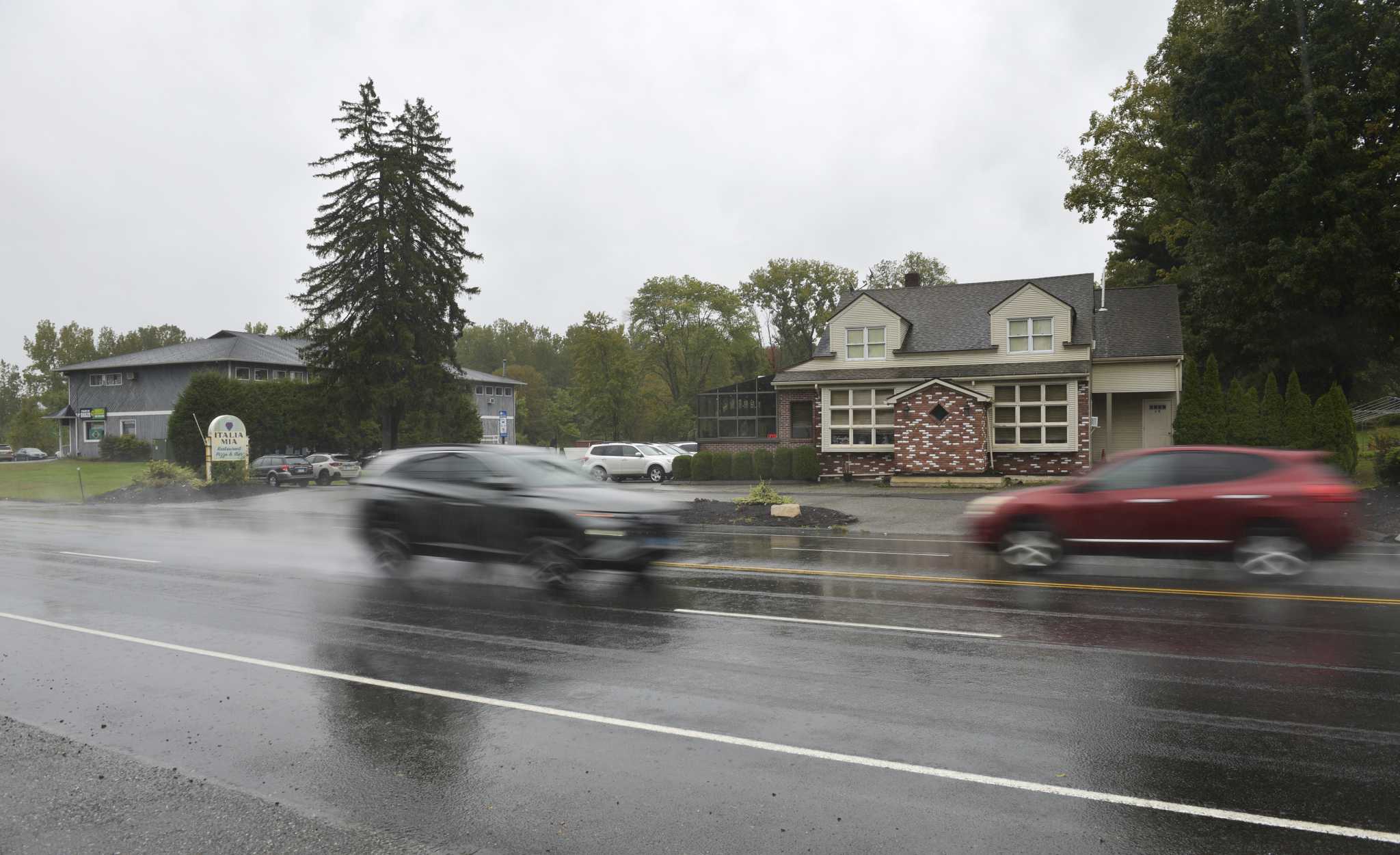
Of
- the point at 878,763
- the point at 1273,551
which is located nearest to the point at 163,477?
the point at 1273,551

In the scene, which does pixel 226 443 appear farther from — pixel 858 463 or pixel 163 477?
pixel 858 463

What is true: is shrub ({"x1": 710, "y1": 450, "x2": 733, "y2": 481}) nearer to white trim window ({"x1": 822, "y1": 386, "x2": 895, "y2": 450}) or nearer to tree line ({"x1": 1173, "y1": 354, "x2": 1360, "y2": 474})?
white trim window ({"x1": 822, "y1": 386, "x2": 895, "y2": 450})

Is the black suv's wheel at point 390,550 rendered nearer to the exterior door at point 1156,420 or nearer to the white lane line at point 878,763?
the white lane line at point 878,763

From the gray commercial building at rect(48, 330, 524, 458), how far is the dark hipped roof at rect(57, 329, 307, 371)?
65 mm

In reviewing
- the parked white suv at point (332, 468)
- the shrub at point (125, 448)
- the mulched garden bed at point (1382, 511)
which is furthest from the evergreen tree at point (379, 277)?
the mulched garden bed at point (1382, 511)

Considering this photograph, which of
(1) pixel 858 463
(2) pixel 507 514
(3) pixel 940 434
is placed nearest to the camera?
(2) pixel 507 514

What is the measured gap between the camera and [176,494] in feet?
108

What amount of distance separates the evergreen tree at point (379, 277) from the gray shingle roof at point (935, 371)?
62.0 ft

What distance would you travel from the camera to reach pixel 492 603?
10070mm

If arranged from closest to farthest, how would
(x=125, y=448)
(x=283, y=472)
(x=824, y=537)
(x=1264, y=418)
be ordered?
(x=824, y=537) < (x=1264, y=418) < (x=283, y=472) < (x=125, y=448)

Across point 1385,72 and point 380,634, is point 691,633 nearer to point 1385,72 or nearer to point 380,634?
point 380,634

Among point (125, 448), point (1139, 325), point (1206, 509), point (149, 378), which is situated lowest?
point (1206, 509)

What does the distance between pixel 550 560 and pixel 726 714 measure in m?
5.24

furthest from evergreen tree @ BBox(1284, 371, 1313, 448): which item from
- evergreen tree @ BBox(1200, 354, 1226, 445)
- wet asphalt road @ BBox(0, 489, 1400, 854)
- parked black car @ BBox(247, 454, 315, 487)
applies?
parked black car @ BBox(247, 454, 315, 487)
